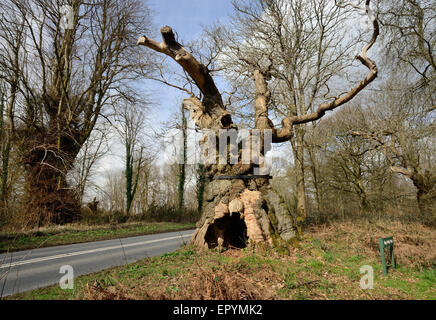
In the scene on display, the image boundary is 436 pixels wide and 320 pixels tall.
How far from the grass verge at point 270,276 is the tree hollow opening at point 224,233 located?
516 millimetres

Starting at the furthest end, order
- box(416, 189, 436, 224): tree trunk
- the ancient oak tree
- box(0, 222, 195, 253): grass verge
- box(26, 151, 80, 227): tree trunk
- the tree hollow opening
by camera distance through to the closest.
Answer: box(26, 151, 80, 227): tree trunk → box(416, 189, 436, 224): tree trunk → box(0, 222, 195, 253): grass verge → the tree hollow opening → the ancient oak tree

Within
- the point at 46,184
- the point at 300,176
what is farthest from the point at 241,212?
the point at 46,184

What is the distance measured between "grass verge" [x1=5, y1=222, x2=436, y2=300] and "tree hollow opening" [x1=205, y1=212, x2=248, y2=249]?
516 millimetres

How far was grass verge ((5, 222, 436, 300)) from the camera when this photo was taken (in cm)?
345

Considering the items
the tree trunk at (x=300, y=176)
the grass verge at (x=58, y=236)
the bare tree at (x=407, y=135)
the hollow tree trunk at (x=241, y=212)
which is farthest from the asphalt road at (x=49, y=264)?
the bare tree at (x=407, y=135)

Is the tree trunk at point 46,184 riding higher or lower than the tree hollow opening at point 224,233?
higher

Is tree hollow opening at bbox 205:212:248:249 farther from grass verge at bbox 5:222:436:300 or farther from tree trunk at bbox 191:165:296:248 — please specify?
grass verge at bbox 5:222:436:300

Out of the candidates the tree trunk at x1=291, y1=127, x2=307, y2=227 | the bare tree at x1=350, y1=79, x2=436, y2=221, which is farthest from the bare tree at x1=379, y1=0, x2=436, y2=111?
the tree trunk at x1=291, y1=127, x2=307, y2=227

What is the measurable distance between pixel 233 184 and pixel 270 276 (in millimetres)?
2710

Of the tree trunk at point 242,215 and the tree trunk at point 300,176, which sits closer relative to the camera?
the tree trunk at point 242,215

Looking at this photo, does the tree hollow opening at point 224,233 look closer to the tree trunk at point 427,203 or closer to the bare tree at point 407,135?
the bare tree at point 407,135

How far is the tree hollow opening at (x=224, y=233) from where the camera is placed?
625 cm

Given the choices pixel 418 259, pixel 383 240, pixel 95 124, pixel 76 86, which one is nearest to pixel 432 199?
pixel 418 259
